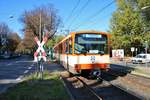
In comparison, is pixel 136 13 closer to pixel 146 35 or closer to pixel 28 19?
pixel 146 35

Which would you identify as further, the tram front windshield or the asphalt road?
the tram front windshield

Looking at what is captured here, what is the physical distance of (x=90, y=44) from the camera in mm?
24219

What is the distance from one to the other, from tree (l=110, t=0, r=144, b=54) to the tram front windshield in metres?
55.6

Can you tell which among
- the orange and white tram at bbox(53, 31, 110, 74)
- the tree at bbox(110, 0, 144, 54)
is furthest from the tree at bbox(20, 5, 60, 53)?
the orange and white tram at bbox(53, 31, 110, 74)

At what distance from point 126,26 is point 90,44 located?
58662 millimetres

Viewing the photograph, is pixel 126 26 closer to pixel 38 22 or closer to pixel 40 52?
pixel 38 22

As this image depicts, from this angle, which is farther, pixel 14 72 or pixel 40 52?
pixel 14 72

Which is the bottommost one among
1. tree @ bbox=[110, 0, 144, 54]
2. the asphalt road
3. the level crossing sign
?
the asphalt road

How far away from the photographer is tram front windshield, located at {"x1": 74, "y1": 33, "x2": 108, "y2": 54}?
2417cm

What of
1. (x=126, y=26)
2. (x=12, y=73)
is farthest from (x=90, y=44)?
(x=126, y=26)

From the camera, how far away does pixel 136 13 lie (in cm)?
7969

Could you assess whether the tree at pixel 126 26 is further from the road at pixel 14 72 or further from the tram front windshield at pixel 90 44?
the tram front windshield at pixel 90 44

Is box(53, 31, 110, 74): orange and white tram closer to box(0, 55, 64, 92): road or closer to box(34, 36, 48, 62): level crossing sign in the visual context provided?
box(34, 36, 48, 62): level crossing sign

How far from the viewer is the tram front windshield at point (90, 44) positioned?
24172mm
